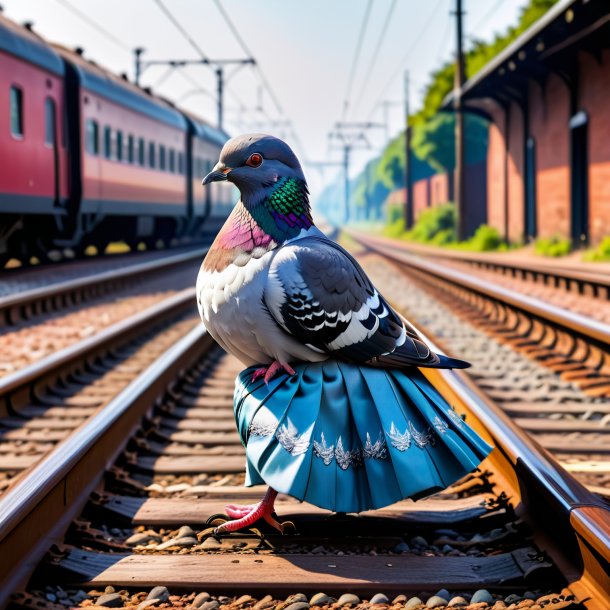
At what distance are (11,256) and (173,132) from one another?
9.21 m

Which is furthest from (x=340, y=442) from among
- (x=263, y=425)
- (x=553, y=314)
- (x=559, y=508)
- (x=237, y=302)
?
(x=553, y=314)

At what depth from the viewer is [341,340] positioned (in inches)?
102

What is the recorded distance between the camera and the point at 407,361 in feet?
8.92

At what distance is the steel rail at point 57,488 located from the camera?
2.51m

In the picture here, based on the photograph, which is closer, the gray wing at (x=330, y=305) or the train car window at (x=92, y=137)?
the gray wing at (x=330, y=305)

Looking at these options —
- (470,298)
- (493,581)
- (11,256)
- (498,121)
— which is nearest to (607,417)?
(493,581)

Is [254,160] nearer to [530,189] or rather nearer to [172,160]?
[172,160]

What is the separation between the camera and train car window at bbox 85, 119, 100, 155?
15.6 m

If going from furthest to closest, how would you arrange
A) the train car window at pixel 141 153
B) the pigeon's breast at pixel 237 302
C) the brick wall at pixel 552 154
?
the brick wall at pixel 552 154
the train car window at pixel 141 153
the pigeon's breast at pixel 237 302

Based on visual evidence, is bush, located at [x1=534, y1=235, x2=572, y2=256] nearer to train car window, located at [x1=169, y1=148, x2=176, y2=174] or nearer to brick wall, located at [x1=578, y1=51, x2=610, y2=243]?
brick wall, located at [x1=578, y1=51, x2=610, y2=243]

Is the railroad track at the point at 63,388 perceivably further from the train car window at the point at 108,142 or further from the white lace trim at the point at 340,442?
the train car window at the point at 108,142

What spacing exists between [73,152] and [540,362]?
10406 mm

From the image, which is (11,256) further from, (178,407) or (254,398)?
(254,398)

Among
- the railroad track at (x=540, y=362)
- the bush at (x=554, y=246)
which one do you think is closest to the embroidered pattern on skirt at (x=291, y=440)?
the railroad track at (x=540, y=362)
